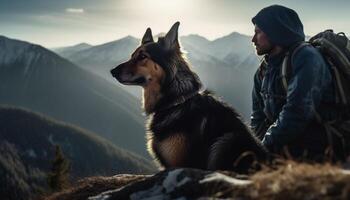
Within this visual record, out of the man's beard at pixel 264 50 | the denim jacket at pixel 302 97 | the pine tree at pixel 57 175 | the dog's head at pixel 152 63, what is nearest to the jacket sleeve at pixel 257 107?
the man's beard at pixel 264 50

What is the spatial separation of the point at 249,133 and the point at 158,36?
3.35 m

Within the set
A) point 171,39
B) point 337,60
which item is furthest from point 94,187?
point 337,60

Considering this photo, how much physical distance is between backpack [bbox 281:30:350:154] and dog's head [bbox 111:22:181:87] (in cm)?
222

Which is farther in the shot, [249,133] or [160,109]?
[160,109]

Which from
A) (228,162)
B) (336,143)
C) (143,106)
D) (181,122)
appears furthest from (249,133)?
(143,106)

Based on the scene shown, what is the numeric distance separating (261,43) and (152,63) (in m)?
2.21

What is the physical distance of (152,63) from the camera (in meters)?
10.0

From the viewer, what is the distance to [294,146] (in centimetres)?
930

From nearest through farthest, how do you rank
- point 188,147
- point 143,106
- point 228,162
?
point 228,162, point 188,147, point 143,106

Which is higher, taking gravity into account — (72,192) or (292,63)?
(292,63)

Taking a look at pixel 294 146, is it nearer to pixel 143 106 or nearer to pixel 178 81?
pixel 178 81

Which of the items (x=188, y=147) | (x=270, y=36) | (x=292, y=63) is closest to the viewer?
(x=188, y=147)

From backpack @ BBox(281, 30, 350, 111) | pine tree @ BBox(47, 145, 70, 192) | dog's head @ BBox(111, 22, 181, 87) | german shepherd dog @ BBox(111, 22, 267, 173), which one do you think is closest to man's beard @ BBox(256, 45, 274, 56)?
backpack @ BBox(281, 30, 350, 111)

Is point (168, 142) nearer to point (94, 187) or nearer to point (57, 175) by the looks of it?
point (94, 187)
